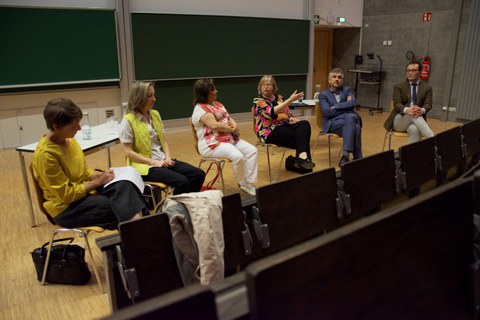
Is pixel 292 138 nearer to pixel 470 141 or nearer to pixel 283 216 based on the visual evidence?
pixel 470 141

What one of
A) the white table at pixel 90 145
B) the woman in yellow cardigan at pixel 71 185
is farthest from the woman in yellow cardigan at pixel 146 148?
the woman in yellow cardigan at pixel 71 185

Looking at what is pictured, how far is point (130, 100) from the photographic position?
120 inches

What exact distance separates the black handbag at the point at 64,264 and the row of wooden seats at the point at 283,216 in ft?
2.72

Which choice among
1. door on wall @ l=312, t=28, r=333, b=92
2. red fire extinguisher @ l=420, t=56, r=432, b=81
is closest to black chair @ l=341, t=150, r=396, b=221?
red fire extinguisher @ l=420, t=56, r=432, b=81

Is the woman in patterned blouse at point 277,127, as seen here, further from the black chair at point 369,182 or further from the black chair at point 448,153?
the black chair at point 369,182

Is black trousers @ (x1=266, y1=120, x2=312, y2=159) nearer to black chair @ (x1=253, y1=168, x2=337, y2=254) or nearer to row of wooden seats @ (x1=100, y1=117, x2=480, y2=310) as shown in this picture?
row of wooden seats @ (x1=100, y1=117, x2=480, y2=310)

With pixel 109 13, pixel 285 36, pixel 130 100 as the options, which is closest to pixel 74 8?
pixel 109 13

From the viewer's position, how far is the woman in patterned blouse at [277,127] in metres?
4.17

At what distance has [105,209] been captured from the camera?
7.48ft

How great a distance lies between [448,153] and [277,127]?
1757mm

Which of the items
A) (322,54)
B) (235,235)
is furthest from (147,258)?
(322,54)

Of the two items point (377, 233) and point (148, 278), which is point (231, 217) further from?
point (377, 233)

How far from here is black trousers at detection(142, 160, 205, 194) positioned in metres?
2.95

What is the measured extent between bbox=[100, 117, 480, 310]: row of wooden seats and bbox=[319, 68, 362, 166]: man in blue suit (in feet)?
5.82
